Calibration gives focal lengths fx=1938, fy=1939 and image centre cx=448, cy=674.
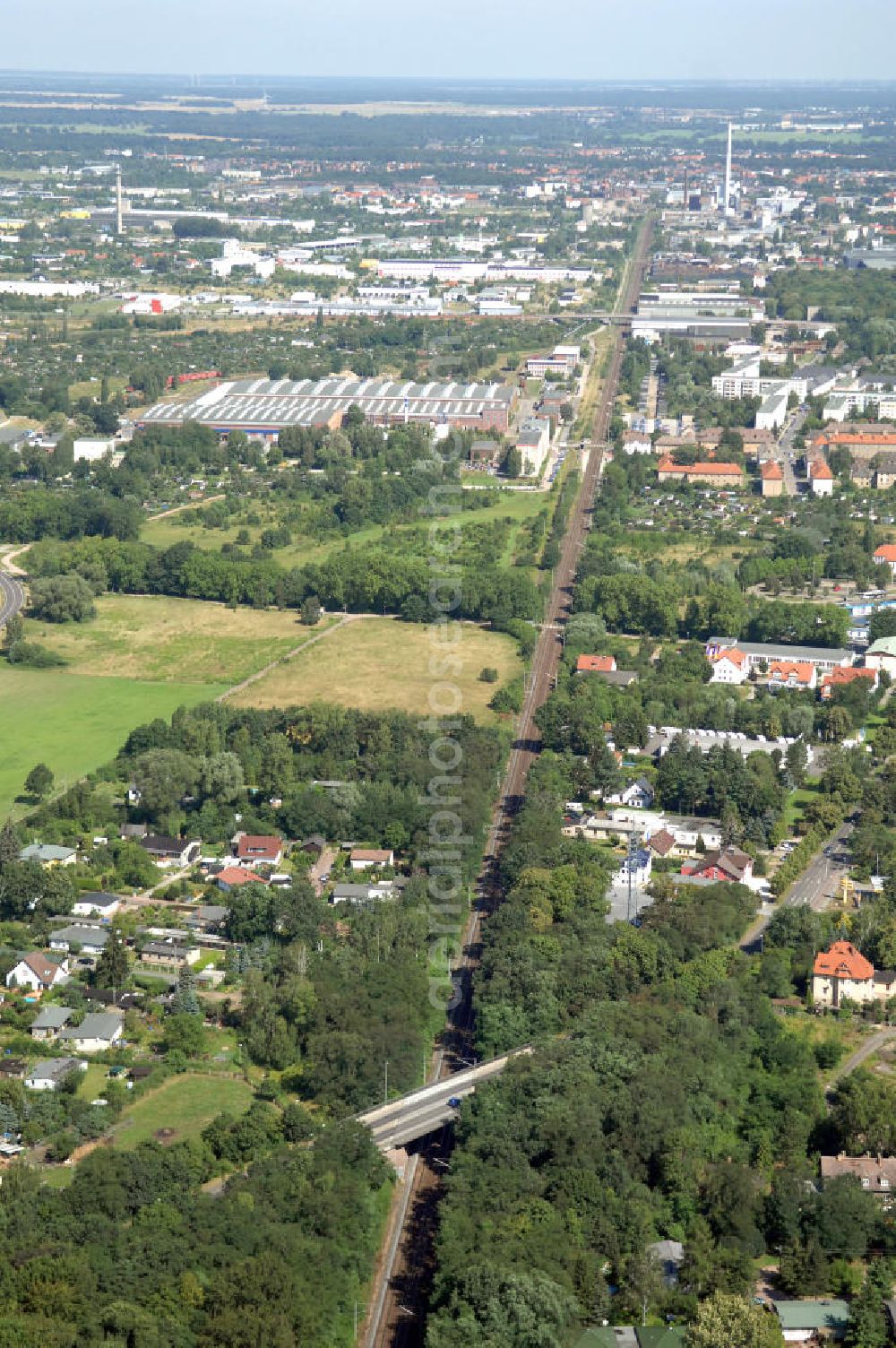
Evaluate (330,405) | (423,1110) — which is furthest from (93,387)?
(423,1110)

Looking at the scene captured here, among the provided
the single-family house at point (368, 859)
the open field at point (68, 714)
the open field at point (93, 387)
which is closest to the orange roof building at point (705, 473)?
the open field at point (93, 387)

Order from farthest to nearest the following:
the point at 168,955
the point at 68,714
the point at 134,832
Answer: the point at 68,714 → the point at 134,832 → the point at 168,955

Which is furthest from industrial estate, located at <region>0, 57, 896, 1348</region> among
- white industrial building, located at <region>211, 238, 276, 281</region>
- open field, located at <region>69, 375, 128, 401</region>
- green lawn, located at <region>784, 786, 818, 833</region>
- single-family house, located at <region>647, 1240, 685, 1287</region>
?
white industrial building, located at <region>211, 238, 276, 281</region>

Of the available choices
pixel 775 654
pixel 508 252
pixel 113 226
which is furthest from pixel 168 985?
pixel 113 226

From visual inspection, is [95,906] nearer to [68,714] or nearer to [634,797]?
[634,797]

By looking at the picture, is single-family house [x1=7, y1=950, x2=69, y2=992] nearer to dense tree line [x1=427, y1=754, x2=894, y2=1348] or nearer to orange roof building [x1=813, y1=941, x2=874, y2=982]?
dense tree line [x1=427, y1=754, x2=894, y2=1348]

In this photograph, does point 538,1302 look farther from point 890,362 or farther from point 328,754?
point 890,362
